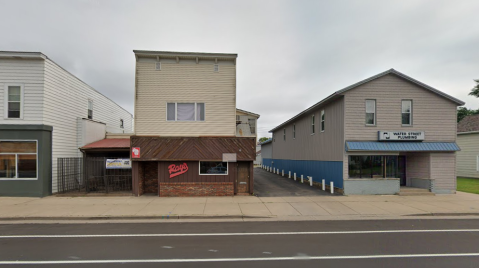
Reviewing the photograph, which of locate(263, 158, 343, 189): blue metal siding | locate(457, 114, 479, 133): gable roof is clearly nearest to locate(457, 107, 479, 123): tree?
locate(457, 114, 479, 133): gable roof

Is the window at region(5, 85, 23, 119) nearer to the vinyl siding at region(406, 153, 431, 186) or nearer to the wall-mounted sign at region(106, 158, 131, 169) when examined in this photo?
the wall-mounted sign at region(106, 158, 131, 169)

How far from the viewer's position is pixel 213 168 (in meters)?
14.2

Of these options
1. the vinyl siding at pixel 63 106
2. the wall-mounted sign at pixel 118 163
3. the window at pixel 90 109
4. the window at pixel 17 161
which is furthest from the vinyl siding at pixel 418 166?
the window at pixel 90 109

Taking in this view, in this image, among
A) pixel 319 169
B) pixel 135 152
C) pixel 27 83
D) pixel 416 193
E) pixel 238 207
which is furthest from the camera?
pixel 319 169

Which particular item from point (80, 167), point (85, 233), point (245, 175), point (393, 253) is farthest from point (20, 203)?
point (393, 253)

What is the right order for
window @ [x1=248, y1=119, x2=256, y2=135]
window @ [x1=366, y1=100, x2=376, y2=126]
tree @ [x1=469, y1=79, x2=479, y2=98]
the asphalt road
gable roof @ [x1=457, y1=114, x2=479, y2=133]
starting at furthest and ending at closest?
tree @ [x1=469, y1=79, x2=479, y2=98], window @ [x1=248, y1=119, x2=256, y2=135], gable roof @ [x1=457, y1=114, x2=479, y2=133], window @ [x1=366, y1=100, x2=376, y2=126], the asphalt road

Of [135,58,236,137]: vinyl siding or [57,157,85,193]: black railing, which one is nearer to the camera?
[57,157,85,193]: black railing

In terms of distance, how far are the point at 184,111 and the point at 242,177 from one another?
5054 mm

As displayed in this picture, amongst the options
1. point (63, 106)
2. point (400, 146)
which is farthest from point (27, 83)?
point (400, 146)

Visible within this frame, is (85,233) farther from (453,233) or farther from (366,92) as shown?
(366,92)

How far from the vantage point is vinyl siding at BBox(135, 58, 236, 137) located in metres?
14.7

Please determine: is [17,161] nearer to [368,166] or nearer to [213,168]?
[213,168]

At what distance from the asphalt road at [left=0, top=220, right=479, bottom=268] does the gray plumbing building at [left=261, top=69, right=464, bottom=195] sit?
5930 mm

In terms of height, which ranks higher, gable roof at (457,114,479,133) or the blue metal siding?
gable roof at (457,114,479,133)
